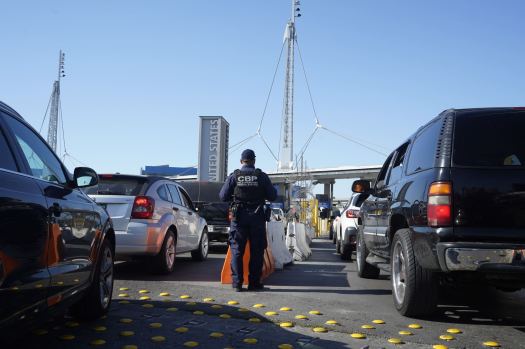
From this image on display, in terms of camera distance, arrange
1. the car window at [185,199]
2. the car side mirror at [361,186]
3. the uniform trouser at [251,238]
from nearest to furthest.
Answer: the uniform trouser at [251,238] < the car side mirror at [361,186] < the car window at [185,199]

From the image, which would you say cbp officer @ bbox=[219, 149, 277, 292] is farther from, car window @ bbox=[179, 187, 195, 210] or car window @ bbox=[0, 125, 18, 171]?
car window @ bbox=[0, 125, 18, 171]

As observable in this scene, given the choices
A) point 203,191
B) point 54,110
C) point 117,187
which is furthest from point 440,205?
point 54,110

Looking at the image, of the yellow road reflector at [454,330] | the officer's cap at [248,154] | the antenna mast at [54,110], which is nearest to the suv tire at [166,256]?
the officer's cap at [248,154]

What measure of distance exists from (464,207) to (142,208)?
4.75 m

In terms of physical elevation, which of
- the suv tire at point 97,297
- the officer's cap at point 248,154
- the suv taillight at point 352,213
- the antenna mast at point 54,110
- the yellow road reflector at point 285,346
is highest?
the antenna mast at point 54,110

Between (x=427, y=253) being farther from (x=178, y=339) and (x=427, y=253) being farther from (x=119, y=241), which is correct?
(x=119, y=241)

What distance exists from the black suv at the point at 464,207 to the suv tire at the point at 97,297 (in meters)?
2.83

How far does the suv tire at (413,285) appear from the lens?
4.96 meters

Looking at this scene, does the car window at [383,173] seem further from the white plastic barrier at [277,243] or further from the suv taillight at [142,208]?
the suv taillight at [142,208]

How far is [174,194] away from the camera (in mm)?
9328

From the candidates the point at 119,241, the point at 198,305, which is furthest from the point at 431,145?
the point at 119,241

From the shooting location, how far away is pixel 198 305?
5762mm

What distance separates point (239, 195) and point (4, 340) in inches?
177

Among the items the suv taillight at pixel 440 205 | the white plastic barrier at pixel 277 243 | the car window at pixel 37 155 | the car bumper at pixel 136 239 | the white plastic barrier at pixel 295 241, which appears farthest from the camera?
the white plastic barrier at pixel 295 241
